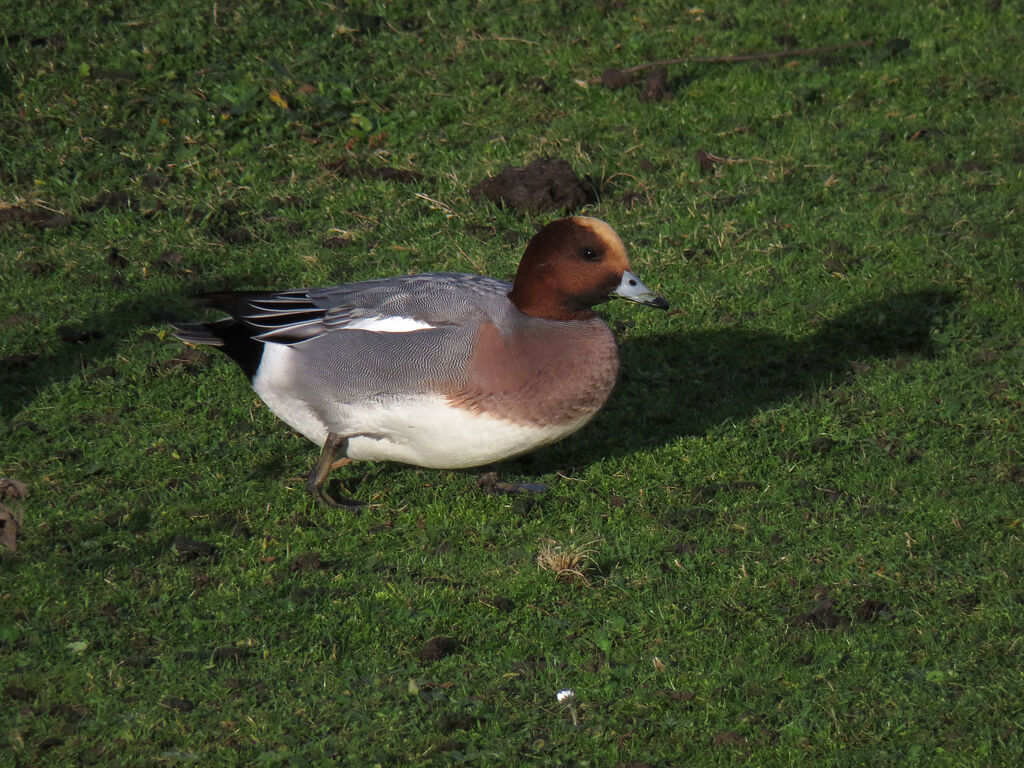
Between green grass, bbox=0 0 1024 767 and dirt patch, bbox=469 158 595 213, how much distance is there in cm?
9

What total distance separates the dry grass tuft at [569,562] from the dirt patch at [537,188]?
269cm

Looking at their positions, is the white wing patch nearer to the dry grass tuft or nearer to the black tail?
the black tail

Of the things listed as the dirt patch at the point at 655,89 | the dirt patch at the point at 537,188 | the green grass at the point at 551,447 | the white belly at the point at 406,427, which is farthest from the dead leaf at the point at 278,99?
the white belly at the point at 406,427

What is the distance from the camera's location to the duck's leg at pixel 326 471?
4676mm

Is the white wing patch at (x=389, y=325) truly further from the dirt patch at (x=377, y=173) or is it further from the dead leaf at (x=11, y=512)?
the dirt patch at (x=377, y=173)

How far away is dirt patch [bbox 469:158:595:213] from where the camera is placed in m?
6.60

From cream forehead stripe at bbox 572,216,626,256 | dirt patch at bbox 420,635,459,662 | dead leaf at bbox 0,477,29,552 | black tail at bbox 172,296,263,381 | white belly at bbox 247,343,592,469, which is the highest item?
cream forehead stripe at bbox 572,216,626,256

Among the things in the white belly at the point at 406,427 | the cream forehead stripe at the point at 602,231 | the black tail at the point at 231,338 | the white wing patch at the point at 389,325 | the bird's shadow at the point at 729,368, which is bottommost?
the bird's shadow at the point at 729,368

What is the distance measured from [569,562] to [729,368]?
167cm

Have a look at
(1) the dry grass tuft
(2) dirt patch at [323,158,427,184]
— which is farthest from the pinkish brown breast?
(2) dirt patch at [323,158,427,184]

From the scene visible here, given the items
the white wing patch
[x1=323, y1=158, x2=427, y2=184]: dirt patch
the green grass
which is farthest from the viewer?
[x1=323, y1=158, x2=427, y2=184]: dirt patch

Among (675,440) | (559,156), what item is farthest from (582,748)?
(559,156)

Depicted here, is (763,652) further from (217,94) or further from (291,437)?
(217,94)

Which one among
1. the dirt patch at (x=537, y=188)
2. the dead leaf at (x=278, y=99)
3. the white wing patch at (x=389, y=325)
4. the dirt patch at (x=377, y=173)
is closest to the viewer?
the white wing patch at (x=389, y=325)
